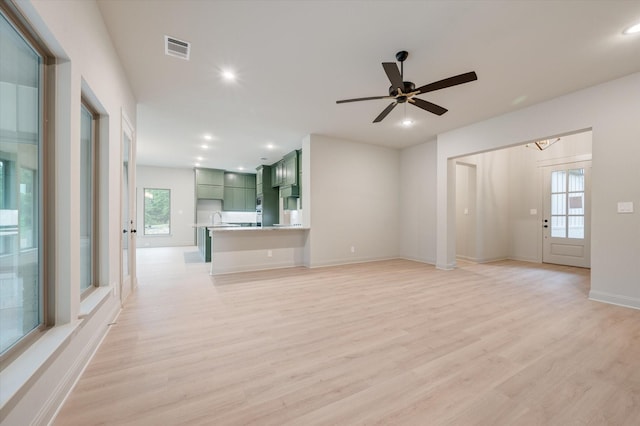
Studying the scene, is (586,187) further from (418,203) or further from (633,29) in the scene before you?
(633,29)

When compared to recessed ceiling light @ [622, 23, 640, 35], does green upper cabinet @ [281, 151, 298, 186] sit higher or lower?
lower

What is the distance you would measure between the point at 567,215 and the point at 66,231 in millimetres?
7936

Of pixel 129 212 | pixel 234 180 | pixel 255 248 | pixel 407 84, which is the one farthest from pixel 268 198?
pixel 407 84

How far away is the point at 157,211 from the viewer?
8906 millimetres

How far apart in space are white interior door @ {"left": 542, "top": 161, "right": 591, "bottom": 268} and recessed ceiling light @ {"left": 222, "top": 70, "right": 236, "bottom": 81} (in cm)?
682

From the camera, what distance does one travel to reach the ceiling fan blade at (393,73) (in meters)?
2.26

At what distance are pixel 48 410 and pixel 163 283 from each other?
305cm

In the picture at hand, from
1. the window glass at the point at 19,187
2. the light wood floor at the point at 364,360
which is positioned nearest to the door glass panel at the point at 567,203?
the light wood floor at the point at 364,360

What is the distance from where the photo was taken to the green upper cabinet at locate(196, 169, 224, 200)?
893 cm

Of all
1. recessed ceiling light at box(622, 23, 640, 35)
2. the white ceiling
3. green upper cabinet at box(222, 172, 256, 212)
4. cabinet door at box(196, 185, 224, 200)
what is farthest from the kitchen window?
green upper cabinet at box(222, 172, 256, 212)

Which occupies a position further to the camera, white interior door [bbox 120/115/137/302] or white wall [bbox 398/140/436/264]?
white wall [bbox 398/140/436/264]

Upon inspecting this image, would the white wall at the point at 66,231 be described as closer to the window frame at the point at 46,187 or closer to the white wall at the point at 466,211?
the window frame at the point at 46,187

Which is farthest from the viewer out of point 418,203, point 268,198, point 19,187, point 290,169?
point 268,198

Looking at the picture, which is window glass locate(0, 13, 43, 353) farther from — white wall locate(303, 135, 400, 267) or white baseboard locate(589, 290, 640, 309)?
white baseboard locate(589, 290, 640, 309)
